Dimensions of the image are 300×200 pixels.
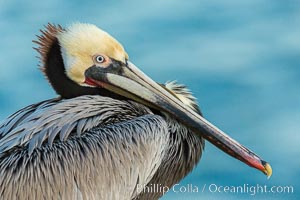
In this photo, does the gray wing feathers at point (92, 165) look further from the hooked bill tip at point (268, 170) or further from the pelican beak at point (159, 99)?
the hooked bill tip at point (268, 170)

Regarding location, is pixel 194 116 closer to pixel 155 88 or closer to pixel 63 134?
pixel 155 88

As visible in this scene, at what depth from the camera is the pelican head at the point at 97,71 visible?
386 inches

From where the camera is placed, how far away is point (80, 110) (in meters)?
9.41

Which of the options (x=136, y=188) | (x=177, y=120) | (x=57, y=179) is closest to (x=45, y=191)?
(x=57, y=179)

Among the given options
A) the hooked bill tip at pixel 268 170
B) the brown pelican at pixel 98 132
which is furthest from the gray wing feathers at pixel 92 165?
the hooked bill tip at pixel 268 170

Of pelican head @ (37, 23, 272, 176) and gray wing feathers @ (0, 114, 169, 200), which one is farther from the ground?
pelican head @ (37, 23, 272, 176)

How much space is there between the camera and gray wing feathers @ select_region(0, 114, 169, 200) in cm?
908

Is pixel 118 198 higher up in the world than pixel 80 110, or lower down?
lower down

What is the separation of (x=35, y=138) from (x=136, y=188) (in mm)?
873

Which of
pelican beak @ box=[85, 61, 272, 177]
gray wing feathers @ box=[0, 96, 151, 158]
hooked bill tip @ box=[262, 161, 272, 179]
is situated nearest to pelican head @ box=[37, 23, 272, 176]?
pelican beak @ box=[85, 61, 272, 177]

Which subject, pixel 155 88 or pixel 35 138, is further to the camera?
pixel 155 88

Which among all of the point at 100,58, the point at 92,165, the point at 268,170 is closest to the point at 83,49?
the point at 100,58

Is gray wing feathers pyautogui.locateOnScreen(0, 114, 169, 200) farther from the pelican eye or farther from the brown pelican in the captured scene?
the pelican eye

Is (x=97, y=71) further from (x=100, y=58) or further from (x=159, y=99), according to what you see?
(x=159, y=99)
